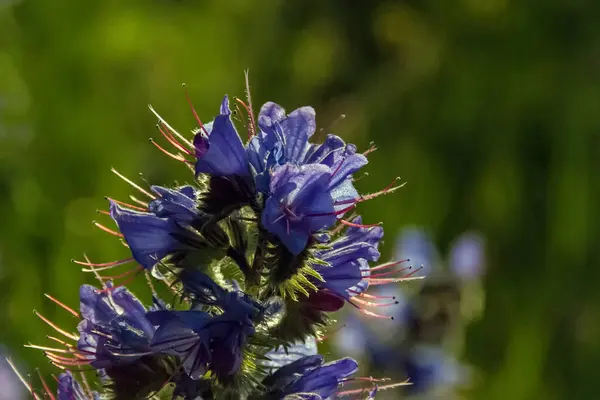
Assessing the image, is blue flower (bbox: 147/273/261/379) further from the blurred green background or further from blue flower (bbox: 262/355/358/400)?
the blurred green background

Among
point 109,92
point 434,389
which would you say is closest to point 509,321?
point 434,389

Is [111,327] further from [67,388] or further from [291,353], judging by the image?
[291,353]

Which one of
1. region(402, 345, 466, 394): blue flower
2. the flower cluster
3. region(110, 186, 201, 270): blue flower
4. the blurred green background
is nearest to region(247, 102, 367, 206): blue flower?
the flower cluster

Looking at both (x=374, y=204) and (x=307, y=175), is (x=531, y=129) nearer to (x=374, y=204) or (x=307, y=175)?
(x=374, y=204)

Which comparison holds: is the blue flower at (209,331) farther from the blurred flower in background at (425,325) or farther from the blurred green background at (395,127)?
the blurred green background at (395,127)

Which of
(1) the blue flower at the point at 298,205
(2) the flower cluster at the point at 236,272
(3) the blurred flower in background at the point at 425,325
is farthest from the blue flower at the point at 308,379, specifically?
(3) the blurred flower in background at the point at 425,325

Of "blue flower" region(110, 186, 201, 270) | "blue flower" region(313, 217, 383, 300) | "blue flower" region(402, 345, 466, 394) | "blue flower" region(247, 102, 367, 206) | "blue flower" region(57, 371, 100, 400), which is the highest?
"blue flower" region(247, 102, 367, 206)

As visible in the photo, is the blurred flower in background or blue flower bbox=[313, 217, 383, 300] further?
the blurred flower in background
